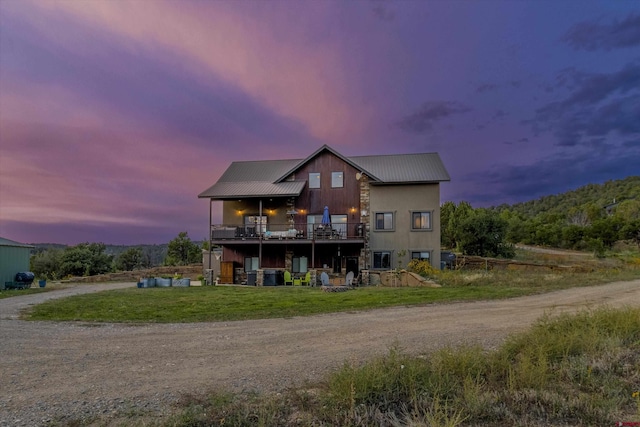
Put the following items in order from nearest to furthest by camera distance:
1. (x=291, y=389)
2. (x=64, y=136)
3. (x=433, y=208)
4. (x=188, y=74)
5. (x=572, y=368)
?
1. (x=291, y=389)
2. (x=572, y=368)
3. (x=188, y=74)
4. (x=64, y=136)
5. (x=433, y=208)


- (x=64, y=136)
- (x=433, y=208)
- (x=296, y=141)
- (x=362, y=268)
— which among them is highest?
(x=296, y=141)

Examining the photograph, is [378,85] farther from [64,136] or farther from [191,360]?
[191,360]

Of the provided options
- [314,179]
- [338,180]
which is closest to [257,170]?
[314,179]

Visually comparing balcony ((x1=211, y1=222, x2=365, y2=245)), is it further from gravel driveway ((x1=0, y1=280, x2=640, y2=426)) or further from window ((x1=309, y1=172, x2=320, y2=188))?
gravel driveway ((x1=0, y1=280, x2=640, y2=426))

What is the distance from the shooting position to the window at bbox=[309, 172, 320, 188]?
26.6m

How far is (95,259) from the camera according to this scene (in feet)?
117

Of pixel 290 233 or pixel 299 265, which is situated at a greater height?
pixel 290 233

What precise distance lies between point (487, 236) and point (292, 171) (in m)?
18.4

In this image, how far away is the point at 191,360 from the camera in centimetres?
628

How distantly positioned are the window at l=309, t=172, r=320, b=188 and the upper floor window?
188 inches

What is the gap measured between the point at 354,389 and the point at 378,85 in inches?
897

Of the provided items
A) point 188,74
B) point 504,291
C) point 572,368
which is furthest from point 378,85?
point 572,368

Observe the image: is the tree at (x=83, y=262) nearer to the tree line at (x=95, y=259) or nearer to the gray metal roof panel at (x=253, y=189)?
the tree line at (x=95, y=259)

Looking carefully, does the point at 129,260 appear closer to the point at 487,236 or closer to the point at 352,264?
the point at 352,264
